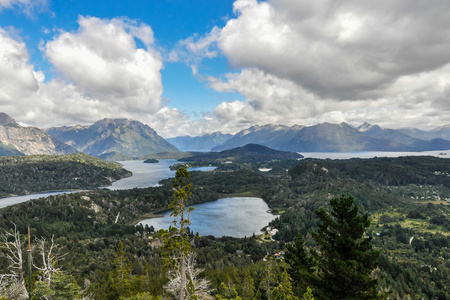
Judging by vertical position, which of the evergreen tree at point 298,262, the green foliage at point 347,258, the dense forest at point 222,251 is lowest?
the dense forest at point 222,251

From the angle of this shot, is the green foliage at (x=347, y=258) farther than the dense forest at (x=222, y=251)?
No

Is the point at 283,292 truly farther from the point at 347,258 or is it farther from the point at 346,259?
the point at 347,258

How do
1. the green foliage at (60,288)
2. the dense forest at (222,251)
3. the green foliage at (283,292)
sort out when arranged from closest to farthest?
1. the green foliage at (60,288)
2. the green foliage at (283,292)
3. the dense forest at (222,251)

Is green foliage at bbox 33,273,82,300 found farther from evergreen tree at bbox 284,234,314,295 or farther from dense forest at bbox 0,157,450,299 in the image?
evergreen tree at bbox 284,234,314,295

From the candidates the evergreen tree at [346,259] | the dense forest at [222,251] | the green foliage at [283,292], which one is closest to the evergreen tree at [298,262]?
the dense forest at [222,251]

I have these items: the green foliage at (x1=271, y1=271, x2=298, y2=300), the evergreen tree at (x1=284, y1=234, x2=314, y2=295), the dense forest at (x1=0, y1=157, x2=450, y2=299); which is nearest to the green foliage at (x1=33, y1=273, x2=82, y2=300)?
the dense forest at (x1=0, y1=157, x2=450, y2=299)

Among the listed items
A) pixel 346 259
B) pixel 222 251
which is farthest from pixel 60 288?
pixel 222 251

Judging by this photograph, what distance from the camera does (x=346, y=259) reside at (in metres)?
29.0

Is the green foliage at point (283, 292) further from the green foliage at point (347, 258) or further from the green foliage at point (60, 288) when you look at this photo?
the green foliage at point (60, 288)

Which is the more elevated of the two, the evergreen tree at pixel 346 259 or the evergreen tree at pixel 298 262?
the evergreen tree at pixel 346 259

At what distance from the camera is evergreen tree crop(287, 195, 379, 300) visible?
27.3 m

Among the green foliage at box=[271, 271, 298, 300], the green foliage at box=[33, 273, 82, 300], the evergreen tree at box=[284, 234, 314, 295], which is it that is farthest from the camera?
the evergreen tree at box=[284, 234, 314, 295]

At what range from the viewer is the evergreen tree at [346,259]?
27.3 metres

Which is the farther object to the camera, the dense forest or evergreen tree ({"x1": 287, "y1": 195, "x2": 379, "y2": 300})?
the dense forest
